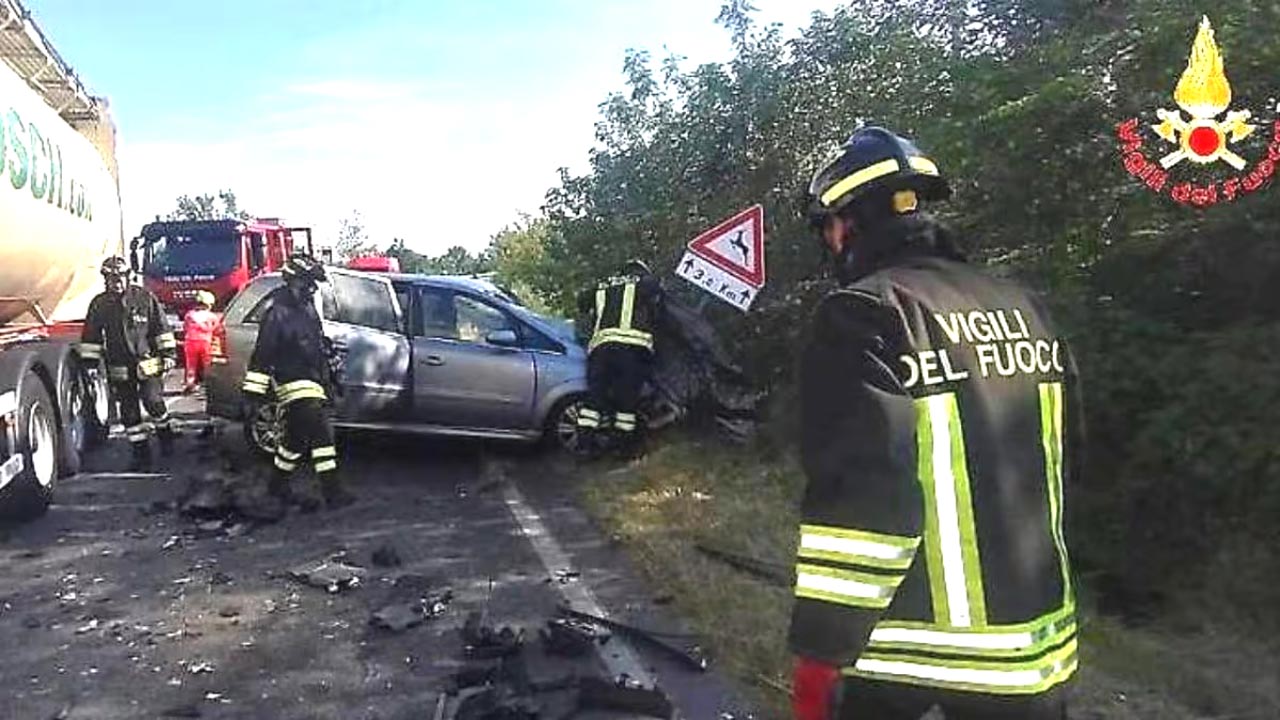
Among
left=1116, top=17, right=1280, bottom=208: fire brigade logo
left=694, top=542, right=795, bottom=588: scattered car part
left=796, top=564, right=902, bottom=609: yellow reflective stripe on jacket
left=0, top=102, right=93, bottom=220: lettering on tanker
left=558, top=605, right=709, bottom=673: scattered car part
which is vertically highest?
left=0, top=102, right=93, bottom=220: lettering on tanker

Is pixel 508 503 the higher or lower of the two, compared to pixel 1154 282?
lower

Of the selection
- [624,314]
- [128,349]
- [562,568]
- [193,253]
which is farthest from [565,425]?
[193,253]

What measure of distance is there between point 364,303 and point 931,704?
853cm

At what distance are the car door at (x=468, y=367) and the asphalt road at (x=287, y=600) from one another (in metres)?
0.66

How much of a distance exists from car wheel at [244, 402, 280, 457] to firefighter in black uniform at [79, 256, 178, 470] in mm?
1058

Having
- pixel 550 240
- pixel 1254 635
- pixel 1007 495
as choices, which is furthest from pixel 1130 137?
pixel 550 240

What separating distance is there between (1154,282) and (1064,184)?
89 centimetres

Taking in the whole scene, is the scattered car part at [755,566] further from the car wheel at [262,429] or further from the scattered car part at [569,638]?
the car wheel at [262,429]

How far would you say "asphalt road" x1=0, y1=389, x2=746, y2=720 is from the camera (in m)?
5.05

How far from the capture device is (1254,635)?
540 centimetres

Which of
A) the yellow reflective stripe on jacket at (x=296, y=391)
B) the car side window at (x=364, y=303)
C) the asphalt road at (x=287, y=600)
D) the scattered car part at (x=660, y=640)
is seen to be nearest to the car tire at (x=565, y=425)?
the asphalt road at (x=287, y=600)

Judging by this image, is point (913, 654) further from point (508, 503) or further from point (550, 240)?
point (550, 240)

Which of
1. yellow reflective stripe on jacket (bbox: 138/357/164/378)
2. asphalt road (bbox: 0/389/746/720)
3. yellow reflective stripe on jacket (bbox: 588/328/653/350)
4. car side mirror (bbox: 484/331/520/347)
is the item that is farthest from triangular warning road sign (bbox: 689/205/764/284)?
yellow reflective stripe on jacket (bbox: 138/357/164/378)

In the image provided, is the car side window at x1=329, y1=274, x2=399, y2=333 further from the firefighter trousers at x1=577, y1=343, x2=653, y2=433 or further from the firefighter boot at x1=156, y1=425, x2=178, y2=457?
the firefighter boot at x1=156, y1=425, x2=178, y2=457
